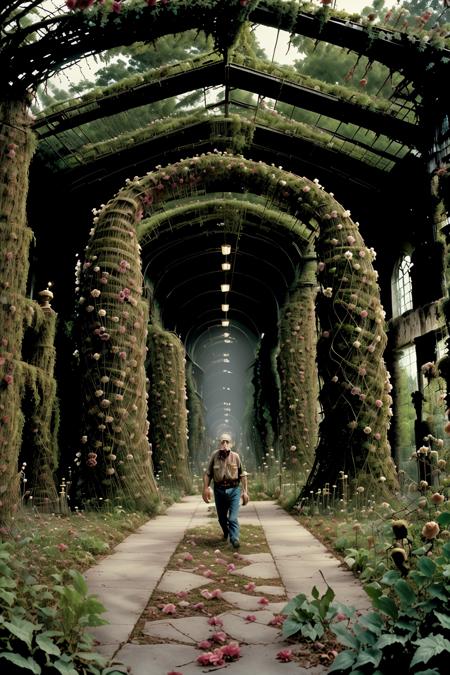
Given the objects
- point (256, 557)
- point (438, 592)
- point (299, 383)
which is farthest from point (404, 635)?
point (299, 383)

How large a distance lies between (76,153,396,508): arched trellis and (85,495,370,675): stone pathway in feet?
4.45

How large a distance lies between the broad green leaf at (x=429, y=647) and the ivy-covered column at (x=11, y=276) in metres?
4.13

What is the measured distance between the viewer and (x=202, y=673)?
3115mm

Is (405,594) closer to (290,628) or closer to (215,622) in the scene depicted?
(290,628)

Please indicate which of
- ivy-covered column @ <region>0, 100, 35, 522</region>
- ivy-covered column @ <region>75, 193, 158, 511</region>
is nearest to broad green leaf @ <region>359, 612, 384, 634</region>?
ivy-covered column @ <region>0, 100, 35, 522</region>

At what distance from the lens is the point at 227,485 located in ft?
23.7

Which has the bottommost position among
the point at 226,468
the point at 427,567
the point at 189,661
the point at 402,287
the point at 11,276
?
the point at 189,661

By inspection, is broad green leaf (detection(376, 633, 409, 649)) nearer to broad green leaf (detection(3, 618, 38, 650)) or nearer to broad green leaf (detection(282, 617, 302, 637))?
broad green leaf (detection(282, 617, 302, 637))

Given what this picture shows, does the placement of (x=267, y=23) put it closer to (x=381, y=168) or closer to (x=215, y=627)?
(x=381, y=168)

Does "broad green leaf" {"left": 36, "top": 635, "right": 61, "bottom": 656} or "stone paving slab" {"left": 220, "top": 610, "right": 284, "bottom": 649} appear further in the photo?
"stone paving slab" {"left": 220, "top": 610, "right": 284, "bottom": 649}

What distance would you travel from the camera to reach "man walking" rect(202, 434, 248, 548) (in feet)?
23.5

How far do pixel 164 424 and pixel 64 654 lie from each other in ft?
37.9

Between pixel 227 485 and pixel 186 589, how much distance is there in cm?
238

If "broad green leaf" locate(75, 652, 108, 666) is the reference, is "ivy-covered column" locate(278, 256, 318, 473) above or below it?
above
